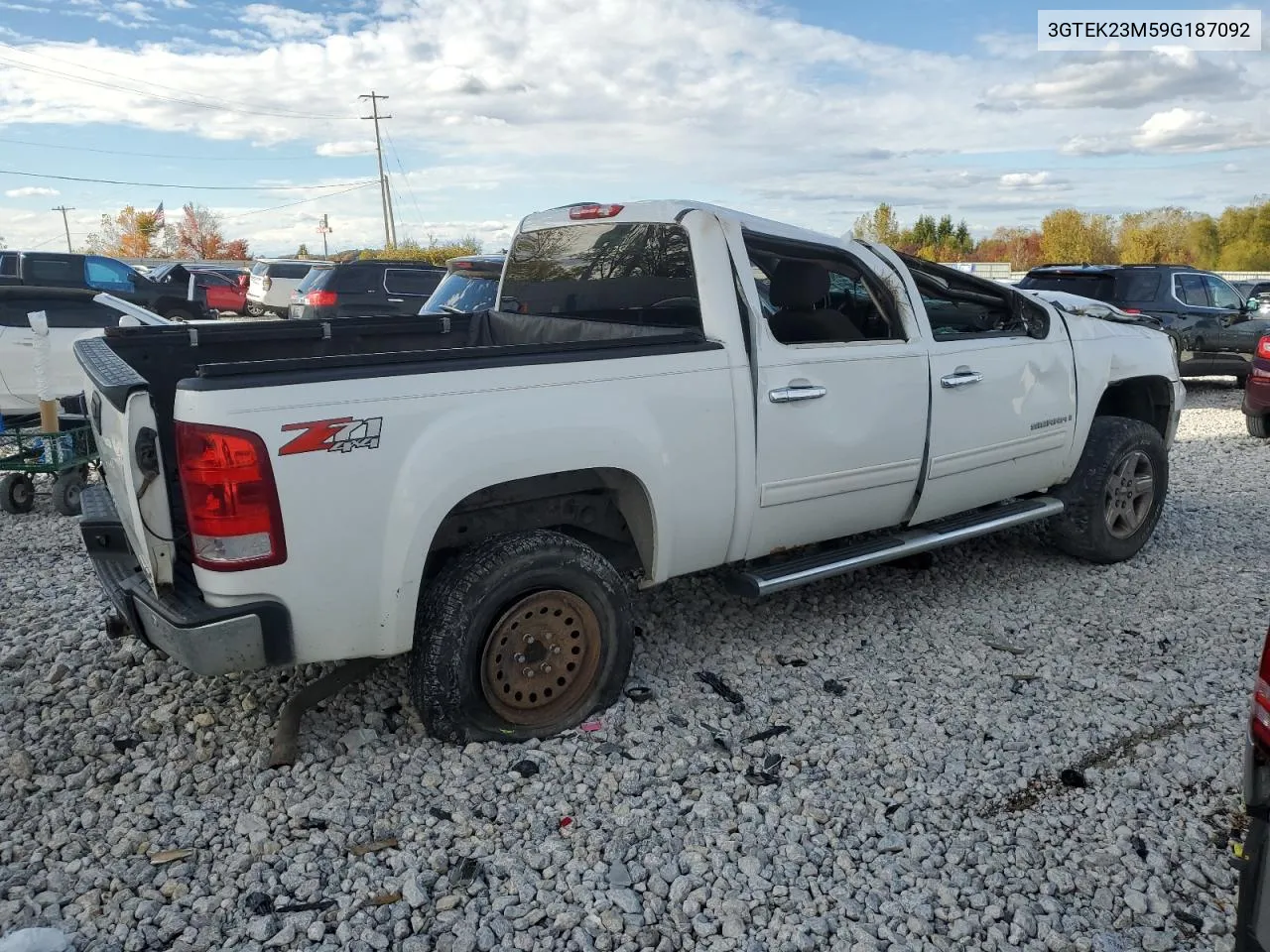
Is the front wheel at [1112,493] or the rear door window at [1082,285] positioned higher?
the rear door window at [1082,285]

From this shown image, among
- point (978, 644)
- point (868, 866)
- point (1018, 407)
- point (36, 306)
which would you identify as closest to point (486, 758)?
point (868, 866)

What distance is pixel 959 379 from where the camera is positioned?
184 inches

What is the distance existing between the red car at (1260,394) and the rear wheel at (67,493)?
10.4m

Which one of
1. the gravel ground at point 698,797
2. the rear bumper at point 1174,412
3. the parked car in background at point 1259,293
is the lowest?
the gravel ground at point 698,797

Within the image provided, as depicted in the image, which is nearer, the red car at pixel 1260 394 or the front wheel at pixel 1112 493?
the front wheel at pixel 1112 493

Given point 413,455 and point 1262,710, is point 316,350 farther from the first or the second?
point 1262,710

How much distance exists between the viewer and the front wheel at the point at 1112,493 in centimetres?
554

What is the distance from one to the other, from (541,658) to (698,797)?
776 mm

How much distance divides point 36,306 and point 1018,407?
808 centimetres

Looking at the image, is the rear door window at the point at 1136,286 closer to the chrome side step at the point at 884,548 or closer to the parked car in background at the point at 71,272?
the chrome side step at the point at 884,548

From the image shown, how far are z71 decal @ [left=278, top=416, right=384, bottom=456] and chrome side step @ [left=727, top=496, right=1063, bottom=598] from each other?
69.2 inches

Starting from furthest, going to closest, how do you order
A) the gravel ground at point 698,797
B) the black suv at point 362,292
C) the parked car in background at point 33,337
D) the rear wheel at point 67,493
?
the black suv at point 362,292 < the parked car in background at point 33,337 < the rear wheel at point 67,493 < the gravel ground at point 698,797

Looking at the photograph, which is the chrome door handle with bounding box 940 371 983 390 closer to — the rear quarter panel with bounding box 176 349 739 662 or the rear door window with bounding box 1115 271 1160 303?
the rear quarter panel with bounding box 176 349 739 662

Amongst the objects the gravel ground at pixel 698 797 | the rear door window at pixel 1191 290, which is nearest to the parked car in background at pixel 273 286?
the rear door window at pixel 1191 290
